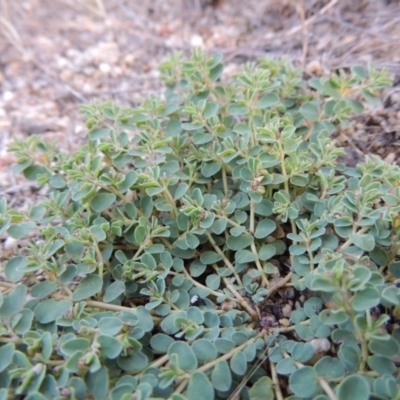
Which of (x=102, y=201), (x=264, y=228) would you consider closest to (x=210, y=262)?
(x=264, y=228)

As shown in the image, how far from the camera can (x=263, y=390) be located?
4.54 feet

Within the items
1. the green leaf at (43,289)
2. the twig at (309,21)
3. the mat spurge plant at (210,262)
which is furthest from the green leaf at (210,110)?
the twig at (309,21)

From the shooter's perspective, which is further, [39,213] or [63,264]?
[39,213]

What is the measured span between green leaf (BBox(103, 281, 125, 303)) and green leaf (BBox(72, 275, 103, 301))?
4cm

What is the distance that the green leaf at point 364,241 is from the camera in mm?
1473

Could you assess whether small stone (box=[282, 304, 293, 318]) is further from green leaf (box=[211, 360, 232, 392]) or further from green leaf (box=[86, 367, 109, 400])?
green leaf (box=[86, 367, 109, 400])

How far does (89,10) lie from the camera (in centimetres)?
351

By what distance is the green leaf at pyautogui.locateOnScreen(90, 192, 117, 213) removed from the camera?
1.73 metres

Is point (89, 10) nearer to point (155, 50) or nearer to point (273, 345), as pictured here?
point (155, 50)

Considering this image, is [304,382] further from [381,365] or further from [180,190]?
[180,190]

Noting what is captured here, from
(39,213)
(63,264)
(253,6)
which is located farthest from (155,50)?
(63,264)

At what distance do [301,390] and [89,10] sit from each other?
3.17m

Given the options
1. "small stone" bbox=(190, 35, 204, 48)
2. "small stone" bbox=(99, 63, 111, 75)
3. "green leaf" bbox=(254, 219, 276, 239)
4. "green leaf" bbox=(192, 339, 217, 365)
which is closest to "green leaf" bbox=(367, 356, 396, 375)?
"green leaf" bbox=(192, 339, 217, 365)

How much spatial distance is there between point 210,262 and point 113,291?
356 mm
